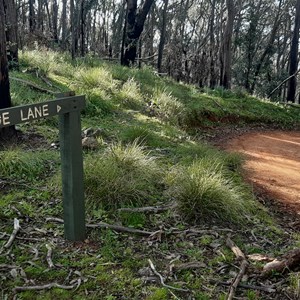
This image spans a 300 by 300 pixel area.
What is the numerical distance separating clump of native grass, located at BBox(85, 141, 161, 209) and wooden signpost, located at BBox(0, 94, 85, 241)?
2.38 ft

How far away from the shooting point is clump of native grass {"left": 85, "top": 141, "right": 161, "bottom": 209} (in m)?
4.20

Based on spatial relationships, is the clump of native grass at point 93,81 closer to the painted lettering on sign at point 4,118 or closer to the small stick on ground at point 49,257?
the small stick on ground at point 49,257

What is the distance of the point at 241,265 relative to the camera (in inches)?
126

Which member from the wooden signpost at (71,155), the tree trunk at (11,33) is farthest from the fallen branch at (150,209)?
the tree trunk at (11,33)

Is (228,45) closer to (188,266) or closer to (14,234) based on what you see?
(188,266)

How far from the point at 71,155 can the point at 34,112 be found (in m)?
0.59

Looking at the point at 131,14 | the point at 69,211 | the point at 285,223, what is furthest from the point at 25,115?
the point at 131,14

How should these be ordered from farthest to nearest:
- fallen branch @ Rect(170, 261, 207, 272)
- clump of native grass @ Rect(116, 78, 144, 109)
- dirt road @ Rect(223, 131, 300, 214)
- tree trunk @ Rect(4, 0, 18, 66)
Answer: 1. tree trunk @ Rect(4, 0, 18, 66)
2. clump of native grass @ Rect(116, 78, 144, 109)
3. dirt road @ Rect(223, 131, 300, 214)
4. fallen branch @ Rect(170, 261, 207, 272)

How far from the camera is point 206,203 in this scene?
419 cm

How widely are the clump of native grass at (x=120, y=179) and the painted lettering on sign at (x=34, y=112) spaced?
162 centimetres

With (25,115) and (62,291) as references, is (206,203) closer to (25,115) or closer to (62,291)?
(62,291)

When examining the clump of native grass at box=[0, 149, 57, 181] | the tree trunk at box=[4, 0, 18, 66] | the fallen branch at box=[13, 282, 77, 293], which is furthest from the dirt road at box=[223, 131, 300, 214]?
the tree trunk at box=[4, 0, 18, 66]

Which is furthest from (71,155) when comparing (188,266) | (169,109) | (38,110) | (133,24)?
(133,24)

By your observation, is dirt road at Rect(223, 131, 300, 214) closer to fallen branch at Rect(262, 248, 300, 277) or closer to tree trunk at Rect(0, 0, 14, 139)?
fallen branch at Rect(262, 248, 300, 277)
